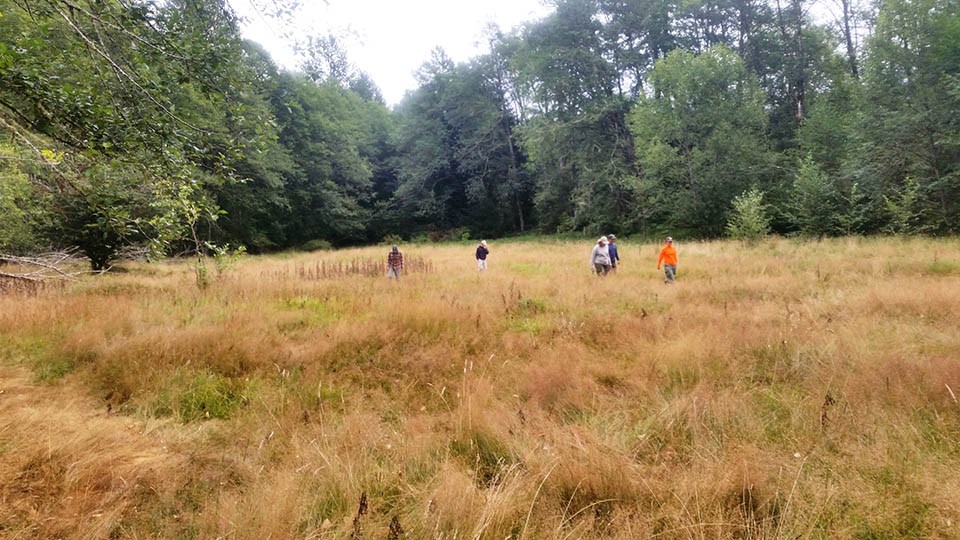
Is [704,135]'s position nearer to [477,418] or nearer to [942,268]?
[942,268]

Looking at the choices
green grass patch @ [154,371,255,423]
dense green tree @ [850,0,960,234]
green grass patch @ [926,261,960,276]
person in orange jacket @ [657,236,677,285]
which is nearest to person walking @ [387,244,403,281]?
person in orange jacket @ [657,236,677,285]

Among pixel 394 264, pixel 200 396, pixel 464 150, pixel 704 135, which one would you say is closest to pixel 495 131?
pixel 464 150

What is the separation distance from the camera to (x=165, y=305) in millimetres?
7078

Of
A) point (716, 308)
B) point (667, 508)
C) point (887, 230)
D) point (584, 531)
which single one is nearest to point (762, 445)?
point (667, 508)

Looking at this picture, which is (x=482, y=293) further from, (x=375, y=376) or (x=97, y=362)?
(x=97, y=362)

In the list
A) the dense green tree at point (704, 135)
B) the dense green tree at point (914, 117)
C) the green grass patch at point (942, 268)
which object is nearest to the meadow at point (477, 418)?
the green grass patch at point (942, 268)

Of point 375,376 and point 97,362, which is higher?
point 97,362

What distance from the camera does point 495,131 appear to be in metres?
38.2

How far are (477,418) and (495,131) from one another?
1479 inches

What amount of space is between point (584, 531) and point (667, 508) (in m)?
0.51

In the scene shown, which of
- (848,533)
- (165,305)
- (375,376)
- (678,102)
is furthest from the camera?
(678,102)

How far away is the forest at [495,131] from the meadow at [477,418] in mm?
1624

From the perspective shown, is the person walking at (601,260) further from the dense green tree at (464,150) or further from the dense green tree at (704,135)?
the dense green tree at (464,150)

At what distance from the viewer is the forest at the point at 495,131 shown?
11.3ft
